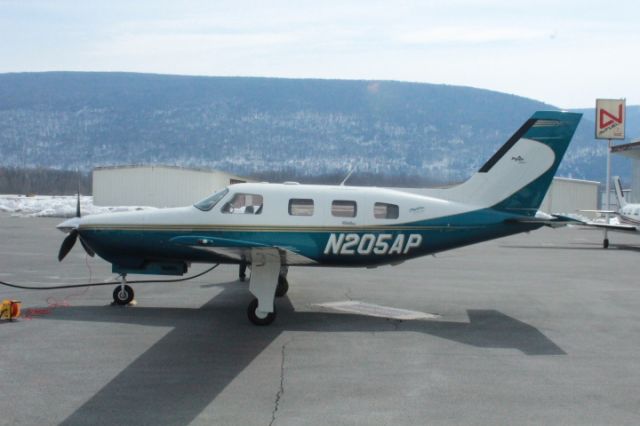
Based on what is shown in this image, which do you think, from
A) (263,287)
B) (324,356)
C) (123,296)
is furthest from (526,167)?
(123,296)

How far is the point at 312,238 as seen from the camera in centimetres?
1259

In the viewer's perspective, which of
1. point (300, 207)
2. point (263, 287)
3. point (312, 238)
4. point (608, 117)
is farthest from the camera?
point (608, 117)

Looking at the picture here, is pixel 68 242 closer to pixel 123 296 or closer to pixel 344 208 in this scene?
pixel 123 296

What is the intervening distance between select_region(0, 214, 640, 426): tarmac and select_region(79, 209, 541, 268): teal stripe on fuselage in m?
1.07

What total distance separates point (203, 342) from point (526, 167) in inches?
276

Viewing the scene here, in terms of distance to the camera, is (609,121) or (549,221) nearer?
(549,221)

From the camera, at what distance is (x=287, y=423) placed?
6.85 meters

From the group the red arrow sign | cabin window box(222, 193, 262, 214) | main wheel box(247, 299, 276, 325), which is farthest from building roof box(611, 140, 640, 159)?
main wheel box(247, 299, 276, 325)

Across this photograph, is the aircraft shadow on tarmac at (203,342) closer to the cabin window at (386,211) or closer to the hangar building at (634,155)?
the cabin window at (386,211)

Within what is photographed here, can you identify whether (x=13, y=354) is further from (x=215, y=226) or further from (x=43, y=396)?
(x=215, y=226)

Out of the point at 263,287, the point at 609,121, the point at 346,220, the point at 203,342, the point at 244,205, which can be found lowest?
the point at 203,342

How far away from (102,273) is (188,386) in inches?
445

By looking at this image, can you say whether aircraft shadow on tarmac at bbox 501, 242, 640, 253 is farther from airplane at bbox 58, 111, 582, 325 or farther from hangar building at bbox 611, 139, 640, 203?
hangar building at bbox 611, 139, 640, 203

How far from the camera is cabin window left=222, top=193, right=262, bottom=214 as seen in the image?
1269 centimetres
